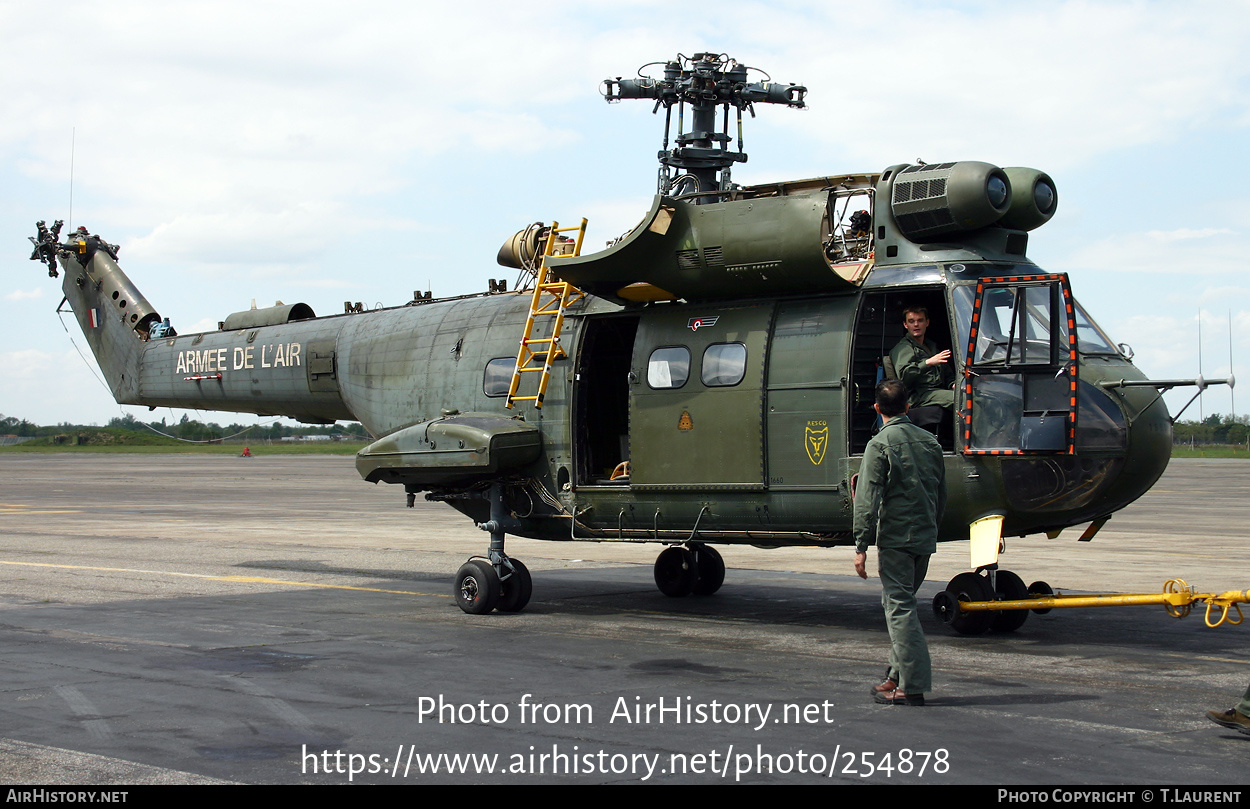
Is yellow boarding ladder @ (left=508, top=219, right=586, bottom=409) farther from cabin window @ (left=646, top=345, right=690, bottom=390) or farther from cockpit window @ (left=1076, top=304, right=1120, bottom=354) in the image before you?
cockpit window @ (left=1076, top=304, right=1120, bottom=354)

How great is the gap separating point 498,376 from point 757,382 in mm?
3578

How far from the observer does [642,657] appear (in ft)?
31.6

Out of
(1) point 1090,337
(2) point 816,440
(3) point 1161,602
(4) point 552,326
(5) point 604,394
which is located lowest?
(3) point 1161,602

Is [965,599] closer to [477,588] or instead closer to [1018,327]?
[1018,327]

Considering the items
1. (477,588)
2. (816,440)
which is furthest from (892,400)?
(477,588)

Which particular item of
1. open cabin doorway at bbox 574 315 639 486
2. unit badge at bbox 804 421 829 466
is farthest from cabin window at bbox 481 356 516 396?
unit badge at bbox 804 421 829 466

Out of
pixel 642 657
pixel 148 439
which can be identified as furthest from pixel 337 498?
pixel 148 439

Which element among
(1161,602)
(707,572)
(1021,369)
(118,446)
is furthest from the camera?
(118,446)

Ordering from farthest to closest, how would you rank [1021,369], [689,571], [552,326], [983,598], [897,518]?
[689,571] < [552,326] < [983,598] < [1021,369] < [897,518]

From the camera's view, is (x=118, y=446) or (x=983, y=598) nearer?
(x=983, y=598)

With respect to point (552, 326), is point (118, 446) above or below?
below

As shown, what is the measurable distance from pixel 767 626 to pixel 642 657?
7.15 ft

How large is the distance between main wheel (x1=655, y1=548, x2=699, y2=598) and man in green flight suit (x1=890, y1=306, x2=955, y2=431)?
14.5ft

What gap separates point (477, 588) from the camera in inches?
483
